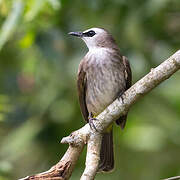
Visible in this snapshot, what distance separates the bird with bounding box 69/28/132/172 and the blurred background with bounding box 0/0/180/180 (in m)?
0.82

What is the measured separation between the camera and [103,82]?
4.29m

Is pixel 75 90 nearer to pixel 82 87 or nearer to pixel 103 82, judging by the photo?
pixel 82 87

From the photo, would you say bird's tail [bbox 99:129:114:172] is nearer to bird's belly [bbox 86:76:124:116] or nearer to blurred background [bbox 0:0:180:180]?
bird's belly [bbox 86:76:124:116]

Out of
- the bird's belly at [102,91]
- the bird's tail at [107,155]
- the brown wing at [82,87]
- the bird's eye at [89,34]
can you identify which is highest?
the bird's eye at [89,34]

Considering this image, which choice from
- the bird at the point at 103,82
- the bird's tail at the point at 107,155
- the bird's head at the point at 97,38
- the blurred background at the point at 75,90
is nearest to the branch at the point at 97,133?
the bird at the point at 103,82

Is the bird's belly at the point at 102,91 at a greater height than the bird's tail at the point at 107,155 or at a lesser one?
greater

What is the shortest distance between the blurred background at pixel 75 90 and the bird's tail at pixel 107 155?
0.95 m

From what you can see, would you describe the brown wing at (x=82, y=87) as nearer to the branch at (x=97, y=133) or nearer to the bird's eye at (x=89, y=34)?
the bird's eye at (x=89, y=34)

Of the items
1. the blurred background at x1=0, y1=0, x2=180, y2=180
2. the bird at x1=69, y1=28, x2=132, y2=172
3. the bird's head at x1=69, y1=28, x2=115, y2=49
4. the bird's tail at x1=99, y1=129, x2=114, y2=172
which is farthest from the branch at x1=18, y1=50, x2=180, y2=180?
the blurred background at x1=0, y1=0, x2=180, y2=180

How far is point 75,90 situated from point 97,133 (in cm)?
219

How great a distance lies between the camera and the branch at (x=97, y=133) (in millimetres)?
3252

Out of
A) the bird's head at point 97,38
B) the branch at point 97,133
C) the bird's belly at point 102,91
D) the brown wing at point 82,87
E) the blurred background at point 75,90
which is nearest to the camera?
the branch at point 97,133

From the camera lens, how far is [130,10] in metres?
5.33

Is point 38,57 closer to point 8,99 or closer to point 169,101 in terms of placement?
point 8,99
